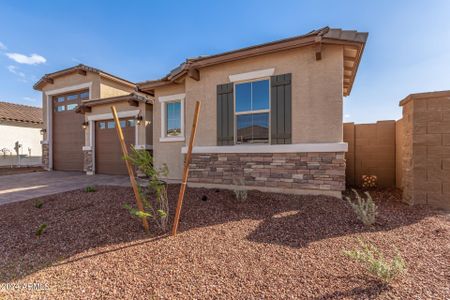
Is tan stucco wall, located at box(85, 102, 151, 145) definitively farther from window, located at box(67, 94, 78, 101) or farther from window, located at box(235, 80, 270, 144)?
window, located at box(235, 80, 270, 144)

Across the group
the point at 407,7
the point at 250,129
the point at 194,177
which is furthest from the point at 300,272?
the point at 407,7

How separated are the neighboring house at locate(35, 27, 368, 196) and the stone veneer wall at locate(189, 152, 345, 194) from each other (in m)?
0.02

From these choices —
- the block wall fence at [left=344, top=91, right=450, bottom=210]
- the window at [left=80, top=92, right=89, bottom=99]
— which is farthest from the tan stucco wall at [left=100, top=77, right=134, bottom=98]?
the block wall fence at [left=344, top=91, right=450, bottom=210]

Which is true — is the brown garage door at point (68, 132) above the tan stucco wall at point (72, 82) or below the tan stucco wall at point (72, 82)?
below

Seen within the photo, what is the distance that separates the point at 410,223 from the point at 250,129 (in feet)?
12.7

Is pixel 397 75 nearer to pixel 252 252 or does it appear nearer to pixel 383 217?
pixel 383 217

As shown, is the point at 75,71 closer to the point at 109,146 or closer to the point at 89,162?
the point at 109,146

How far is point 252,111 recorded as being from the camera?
581 centimetres

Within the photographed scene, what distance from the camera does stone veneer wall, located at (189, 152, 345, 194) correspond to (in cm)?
495

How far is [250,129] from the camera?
19.4ft

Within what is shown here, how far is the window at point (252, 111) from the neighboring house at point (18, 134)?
17280 mm

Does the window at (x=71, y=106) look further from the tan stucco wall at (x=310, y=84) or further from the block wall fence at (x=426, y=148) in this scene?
the block wall fence at (x=426, y=148)

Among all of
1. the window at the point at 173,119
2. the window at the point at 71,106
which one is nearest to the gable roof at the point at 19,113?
the window at the point at 71,106

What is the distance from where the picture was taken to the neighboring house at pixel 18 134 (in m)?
14.7
